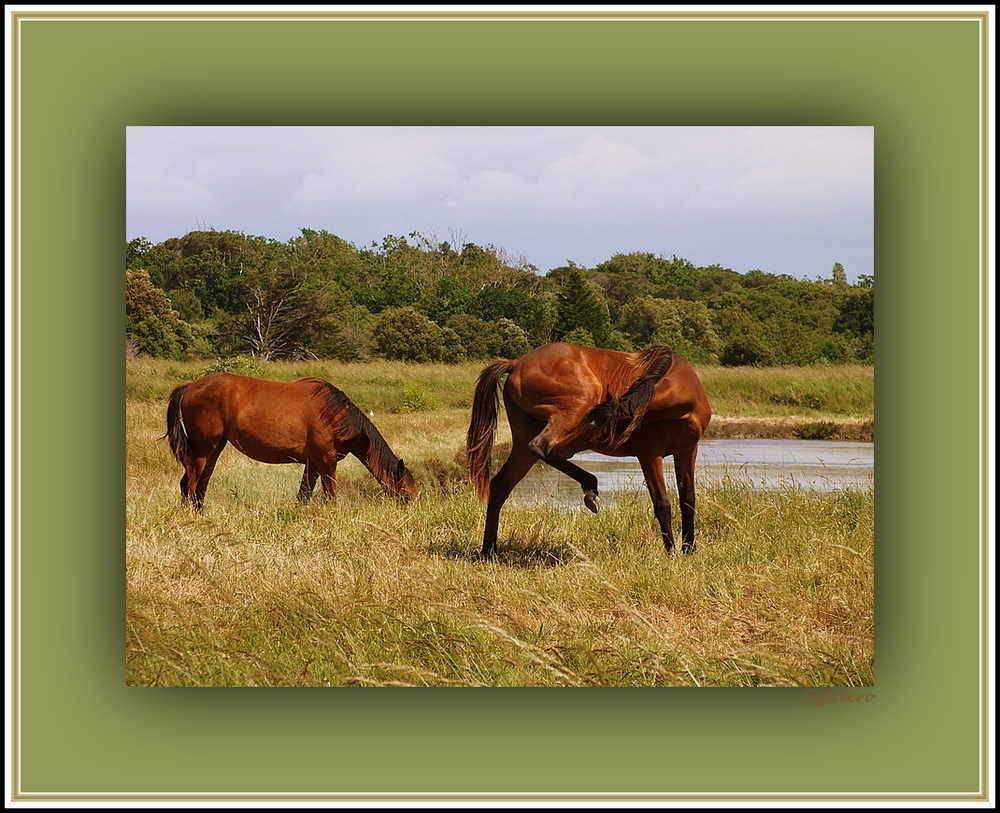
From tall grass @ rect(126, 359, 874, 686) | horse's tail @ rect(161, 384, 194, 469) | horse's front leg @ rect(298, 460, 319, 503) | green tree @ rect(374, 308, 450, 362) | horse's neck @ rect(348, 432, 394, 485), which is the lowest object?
tall grass @ rect(126, 359, 874, 686)

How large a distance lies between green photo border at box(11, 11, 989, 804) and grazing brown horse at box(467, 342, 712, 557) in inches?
35.7

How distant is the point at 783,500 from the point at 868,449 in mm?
515

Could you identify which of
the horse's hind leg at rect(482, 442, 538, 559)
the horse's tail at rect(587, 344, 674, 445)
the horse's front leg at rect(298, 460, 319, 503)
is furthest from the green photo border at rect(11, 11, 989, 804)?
the horse's tail at rect(587, 344, 674, 445)

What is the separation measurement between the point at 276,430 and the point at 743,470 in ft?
8.47

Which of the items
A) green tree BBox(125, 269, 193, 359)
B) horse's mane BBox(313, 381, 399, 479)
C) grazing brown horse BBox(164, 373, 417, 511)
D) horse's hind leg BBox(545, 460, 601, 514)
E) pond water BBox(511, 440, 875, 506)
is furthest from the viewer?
horse's mane BBox(313, 381, 399, 479)

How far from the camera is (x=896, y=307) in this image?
4.27 m

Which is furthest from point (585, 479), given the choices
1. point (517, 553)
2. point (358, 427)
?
point (358, 427)

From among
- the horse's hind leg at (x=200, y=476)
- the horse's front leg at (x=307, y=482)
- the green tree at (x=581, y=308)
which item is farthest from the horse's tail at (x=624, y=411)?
the horse's hind leg at (x=200, y=476)

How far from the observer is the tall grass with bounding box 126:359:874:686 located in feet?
13.1

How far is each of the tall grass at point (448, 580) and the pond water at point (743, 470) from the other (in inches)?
2.6

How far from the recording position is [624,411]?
14.3 ft

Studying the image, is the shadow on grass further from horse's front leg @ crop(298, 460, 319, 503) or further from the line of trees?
the line of trees
